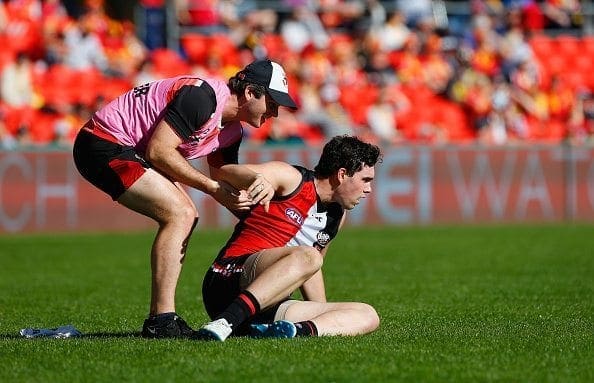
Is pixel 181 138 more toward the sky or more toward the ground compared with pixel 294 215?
more toward the sky

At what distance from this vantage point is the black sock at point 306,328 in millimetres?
7469

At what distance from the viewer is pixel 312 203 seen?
7945 mm

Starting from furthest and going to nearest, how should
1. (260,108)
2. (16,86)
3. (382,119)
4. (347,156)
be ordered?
(382,119) < (16,86) < (260,108) < (347,156)

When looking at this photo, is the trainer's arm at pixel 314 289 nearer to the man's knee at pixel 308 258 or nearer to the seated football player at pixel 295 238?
the seated football player at pixel 295 238

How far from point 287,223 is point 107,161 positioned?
124cm

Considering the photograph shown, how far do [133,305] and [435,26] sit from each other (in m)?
17.2

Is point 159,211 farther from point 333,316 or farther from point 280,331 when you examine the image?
point 333,316

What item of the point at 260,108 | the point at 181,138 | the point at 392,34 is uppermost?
the point at 260,108

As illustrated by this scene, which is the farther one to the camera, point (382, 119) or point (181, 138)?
point (382, 119)

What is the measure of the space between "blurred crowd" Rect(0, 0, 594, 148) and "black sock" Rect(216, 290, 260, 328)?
41.8ft

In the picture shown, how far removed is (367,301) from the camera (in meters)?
10.8

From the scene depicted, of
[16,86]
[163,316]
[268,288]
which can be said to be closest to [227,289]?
[163,316]

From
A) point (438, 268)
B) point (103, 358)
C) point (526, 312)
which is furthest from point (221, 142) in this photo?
point (438, 268)

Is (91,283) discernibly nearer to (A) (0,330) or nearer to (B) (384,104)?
(A) (0,330)
